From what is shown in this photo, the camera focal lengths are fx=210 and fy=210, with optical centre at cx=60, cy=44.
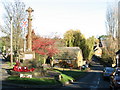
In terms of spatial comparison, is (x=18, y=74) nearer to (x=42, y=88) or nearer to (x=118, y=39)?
(x=42, y=88)

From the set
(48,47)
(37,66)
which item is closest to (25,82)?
(37,66)

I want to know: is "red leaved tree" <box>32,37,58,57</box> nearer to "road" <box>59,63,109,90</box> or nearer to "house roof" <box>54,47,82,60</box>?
"house roof" <box>54,47,82,60</box>

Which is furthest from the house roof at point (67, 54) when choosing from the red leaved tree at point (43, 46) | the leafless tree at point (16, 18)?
the leafless tree at point (16, 18)

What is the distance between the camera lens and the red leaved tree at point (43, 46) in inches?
1638

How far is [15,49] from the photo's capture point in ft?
116

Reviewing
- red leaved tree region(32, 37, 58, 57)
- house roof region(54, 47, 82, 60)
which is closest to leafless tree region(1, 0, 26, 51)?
red leaved tree region(32, 37, 58, 57)

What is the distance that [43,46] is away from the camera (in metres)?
44.2

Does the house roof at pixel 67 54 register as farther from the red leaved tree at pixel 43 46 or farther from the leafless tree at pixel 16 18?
the leafless tree at pixel 16 18

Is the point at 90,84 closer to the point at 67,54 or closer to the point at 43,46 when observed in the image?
the point at 43,46

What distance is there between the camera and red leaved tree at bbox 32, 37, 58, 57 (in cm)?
4159

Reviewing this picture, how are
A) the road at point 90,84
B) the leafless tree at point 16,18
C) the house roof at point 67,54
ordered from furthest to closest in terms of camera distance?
the house roof at point 67,54 → the leafless tree at point 16,18 → the road at point 90,84

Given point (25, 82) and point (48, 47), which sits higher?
point (48, 47)

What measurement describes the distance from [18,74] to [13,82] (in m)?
3.13

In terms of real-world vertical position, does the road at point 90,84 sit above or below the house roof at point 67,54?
below
